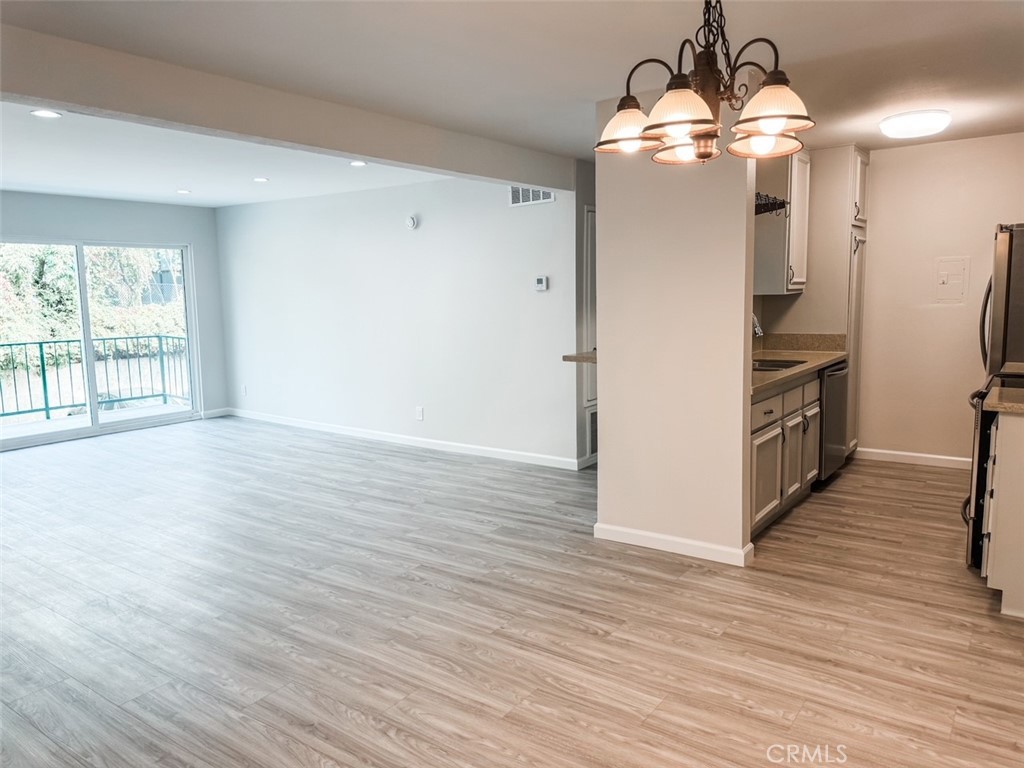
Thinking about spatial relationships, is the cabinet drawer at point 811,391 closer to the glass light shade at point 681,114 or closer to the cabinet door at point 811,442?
the cabinet door at point 811,442

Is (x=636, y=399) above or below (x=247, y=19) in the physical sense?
below

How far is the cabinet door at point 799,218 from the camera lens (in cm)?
473

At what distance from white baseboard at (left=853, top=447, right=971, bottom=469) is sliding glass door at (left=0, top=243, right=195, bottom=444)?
723 cm

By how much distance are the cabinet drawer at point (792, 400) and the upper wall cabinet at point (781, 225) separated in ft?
2.72

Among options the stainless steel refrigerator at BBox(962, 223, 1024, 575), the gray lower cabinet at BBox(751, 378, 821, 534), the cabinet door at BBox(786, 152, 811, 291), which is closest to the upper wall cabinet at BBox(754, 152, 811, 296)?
the cabinet door at BBox(786, 152, 811, 291)

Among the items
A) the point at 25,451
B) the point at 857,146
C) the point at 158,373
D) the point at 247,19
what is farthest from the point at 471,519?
the point at 158,373

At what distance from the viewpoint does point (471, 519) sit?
174 inches

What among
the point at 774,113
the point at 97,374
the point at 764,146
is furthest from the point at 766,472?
the point at 97,374

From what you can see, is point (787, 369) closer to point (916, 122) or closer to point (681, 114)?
point (916, 122)

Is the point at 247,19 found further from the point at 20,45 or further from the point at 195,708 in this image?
the point at 195,708

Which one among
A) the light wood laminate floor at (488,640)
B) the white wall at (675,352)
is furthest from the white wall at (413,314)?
the white wall at (675,352)

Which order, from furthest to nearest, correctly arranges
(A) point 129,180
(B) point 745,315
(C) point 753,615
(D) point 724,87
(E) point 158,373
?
(E) point 158,373
(A) point 129,180
(B) point 745,315
(C) point 753,615
(D) point 724,87

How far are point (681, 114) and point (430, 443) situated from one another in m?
5.14

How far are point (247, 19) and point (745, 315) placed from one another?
247 cm
